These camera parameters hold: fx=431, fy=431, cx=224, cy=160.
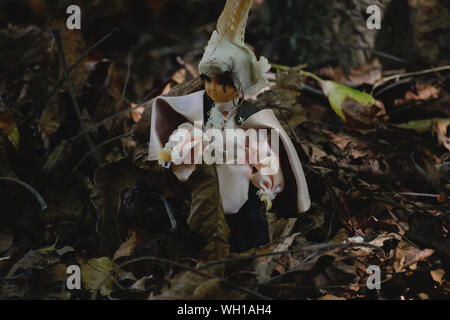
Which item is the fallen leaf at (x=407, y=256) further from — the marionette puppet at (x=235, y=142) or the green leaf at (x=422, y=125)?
the green leaf at (x=422, y=125)

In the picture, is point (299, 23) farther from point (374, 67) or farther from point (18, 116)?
point (18, 116)

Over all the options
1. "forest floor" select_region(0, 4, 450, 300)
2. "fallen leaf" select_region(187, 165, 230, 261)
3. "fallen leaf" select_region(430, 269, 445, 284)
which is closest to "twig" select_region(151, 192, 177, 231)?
"forest floor" select_region(0, 4, 450, 300)

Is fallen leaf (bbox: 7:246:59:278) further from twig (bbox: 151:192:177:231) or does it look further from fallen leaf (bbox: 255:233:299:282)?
fallen leaf (bbox: 255:233:299:282)

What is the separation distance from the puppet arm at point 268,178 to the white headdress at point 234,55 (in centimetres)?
14

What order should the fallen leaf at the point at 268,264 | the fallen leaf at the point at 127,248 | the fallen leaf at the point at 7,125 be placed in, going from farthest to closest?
the fallen leaf at the point at 7,125 < the fallen leaf at the point at 127,248 < the fallen leaf at the point at 268,264

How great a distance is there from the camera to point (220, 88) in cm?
82

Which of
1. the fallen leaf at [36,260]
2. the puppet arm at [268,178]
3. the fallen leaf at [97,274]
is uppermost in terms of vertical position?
the puppet arm at [268,178]

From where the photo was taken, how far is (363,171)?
1054mm

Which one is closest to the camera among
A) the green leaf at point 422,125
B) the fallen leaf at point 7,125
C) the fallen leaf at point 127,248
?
the fallen leaf at point 127,248

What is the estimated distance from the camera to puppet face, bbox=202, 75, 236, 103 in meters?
0.81

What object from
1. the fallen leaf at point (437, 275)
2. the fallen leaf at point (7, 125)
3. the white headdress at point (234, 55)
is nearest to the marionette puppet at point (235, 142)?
the white headdress at point (234, 55)

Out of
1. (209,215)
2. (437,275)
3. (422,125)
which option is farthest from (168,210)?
(422,125)

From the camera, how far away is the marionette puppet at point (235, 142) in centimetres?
79

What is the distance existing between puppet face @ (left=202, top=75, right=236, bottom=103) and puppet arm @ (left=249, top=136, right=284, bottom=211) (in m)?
0.12
